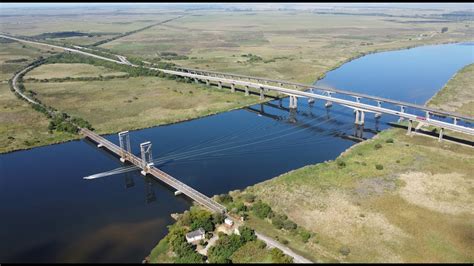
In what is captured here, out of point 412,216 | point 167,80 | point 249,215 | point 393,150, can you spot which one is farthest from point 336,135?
point 167,80

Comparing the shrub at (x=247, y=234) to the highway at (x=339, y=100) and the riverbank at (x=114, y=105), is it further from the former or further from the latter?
the highway at (x=339, y=100)

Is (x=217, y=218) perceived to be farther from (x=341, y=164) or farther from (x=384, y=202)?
(x=341, y=164)

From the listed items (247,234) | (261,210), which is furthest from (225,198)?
(247,234)

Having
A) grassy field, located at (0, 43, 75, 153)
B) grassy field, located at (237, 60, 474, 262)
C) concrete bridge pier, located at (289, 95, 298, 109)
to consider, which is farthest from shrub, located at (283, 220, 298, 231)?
concrete bridge pier, located at (289, 95, 298, 109)

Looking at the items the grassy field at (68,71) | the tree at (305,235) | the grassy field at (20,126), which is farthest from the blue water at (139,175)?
the grassy field at (68,71)

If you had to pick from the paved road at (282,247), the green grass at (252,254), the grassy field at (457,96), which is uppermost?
the grassy field at (457,96)

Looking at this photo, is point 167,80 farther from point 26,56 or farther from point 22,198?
point 26,56
